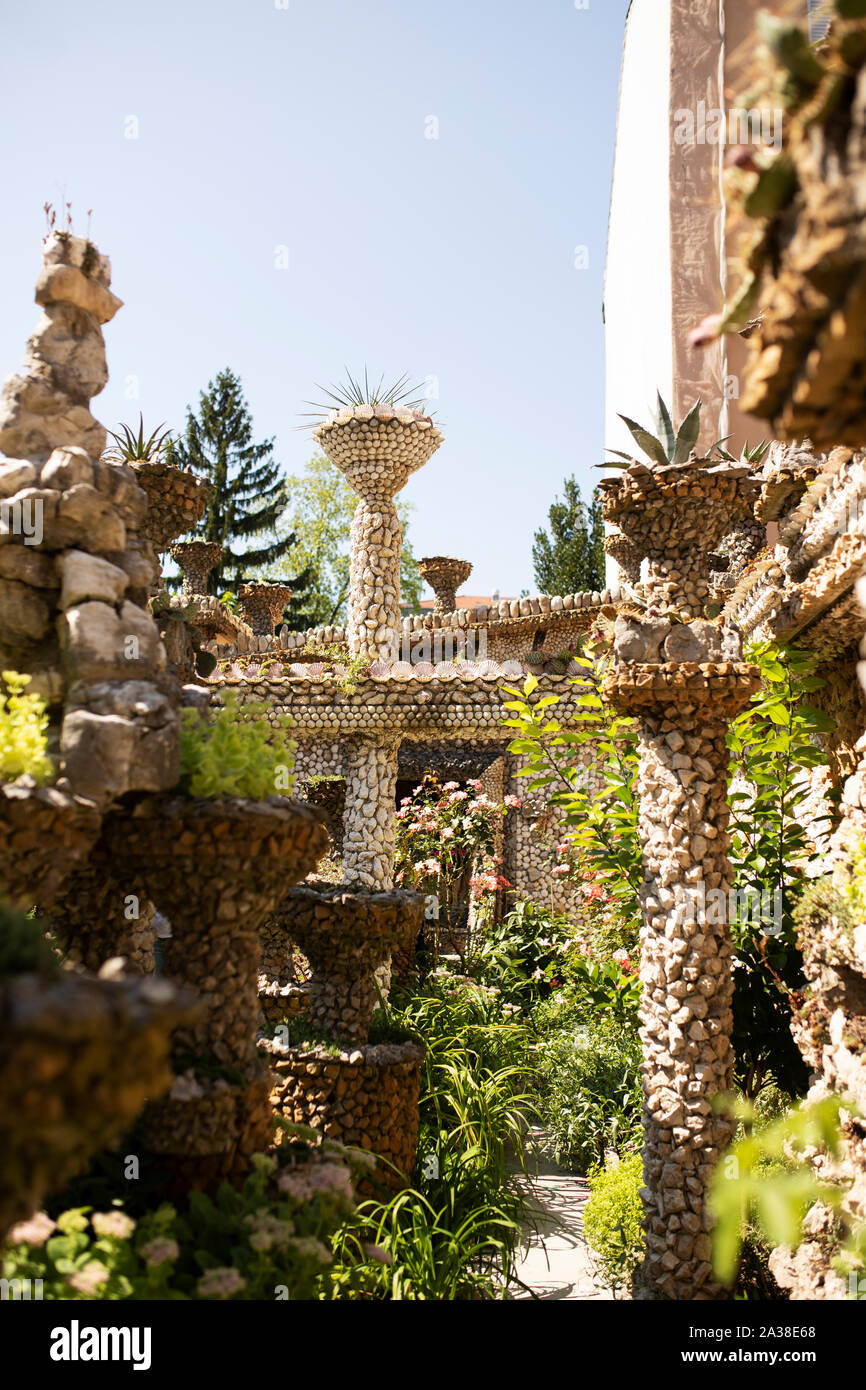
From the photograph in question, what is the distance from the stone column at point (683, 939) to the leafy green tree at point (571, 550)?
67.5 ft

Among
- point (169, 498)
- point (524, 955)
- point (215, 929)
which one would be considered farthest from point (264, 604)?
point (215, 929)

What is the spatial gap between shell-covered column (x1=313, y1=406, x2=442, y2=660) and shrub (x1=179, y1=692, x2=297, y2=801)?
728 centimetres

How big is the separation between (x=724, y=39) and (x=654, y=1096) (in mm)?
15067

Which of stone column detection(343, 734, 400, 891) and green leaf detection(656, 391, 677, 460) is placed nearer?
green leaf detection(656, 391, 677, 460)

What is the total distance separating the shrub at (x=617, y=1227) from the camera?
17.3 feet

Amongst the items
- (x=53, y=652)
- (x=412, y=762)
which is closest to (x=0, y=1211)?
(x=53, y=652)

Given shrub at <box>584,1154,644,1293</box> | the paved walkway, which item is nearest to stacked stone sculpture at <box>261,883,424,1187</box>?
the paved walkway

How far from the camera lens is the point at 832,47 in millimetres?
1773

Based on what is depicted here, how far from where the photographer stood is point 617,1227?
5.36m

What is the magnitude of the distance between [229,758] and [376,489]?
25.7 feet

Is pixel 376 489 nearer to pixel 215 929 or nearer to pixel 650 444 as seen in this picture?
pixel 650 444

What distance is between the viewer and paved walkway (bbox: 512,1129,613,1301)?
17.4 feet

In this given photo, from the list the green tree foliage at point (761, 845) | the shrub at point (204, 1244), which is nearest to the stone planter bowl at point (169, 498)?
the green tree foliage at point (761, 845)

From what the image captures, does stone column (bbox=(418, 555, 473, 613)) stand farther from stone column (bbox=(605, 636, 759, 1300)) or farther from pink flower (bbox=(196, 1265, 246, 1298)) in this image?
pink flower (bbox=(196, 1265, 246, 1298))
